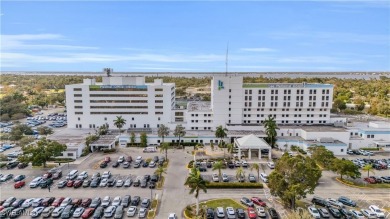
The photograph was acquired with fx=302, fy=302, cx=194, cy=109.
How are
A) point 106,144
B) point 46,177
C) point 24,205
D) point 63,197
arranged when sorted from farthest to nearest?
point 106,144 → point 46,177 → point 63,197 → point 24,205

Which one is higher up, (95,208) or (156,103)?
(156,103)

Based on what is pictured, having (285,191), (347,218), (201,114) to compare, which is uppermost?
(201,114)

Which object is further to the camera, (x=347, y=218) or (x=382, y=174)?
(x=382, y=174)

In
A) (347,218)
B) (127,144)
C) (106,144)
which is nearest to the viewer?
(347,218)

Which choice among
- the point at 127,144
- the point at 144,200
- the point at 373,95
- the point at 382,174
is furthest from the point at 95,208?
the point at 373,95

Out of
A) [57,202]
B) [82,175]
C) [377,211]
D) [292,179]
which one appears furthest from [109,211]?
[377,211]

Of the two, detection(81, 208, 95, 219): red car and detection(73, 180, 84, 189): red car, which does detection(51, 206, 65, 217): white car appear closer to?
detection(81, 208, 95, 219): red car

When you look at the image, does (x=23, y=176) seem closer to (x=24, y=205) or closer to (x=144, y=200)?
(x=24, y=205)

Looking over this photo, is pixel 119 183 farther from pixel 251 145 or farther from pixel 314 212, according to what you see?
pixel 314 212
